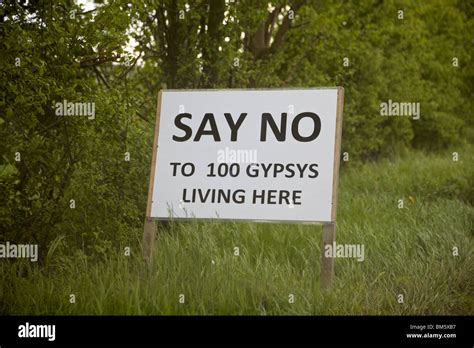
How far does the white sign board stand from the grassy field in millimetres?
490

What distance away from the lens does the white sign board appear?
5.89 m

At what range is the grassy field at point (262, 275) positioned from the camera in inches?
213

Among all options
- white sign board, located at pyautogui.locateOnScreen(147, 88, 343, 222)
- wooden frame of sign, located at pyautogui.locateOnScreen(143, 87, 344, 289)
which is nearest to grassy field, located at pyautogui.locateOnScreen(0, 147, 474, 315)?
wooden frame of sign, located at pyautogui.locateOnScreen(143, 87, 344, 289)

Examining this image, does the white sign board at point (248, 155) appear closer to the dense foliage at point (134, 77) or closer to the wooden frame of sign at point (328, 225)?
the wooden frame of sign at point (328, 225)

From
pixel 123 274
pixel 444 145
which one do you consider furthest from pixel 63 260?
pixel 444 145

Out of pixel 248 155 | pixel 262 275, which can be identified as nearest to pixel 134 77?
pixel 248 155

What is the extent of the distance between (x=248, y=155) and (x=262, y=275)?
1.07 m

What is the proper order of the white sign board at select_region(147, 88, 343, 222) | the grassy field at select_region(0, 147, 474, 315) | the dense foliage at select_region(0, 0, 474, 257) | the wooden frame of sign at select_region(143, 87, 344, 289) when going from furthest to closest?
the dense foliage at select_region(0, 0, 474, 257) < the white sign board at select_region(147, 88, 343, 222) < the wooden frame of sign at select_region(143, 87, 344, 289) < the grassy field at select_region(0, 147, 474, 315)

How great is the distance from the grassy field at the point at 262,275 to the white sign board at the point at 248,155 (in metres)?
0.49

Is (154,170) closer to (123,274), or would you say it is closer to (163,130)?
(163,130)

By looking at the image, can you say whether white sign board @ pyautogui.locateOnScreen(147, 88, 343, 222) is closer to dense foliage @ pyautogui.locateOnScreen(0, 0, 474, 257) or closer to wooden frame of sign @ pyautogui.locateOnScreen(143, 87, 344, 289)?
wooden frame of sign @ pyautogui.locateOnScreen(143, 87, 344, 289)

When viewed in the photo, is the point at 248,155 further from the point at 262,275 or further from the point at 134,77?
the point at 134,77

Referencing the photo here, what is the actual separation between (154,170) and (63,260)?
1166 millimetres
